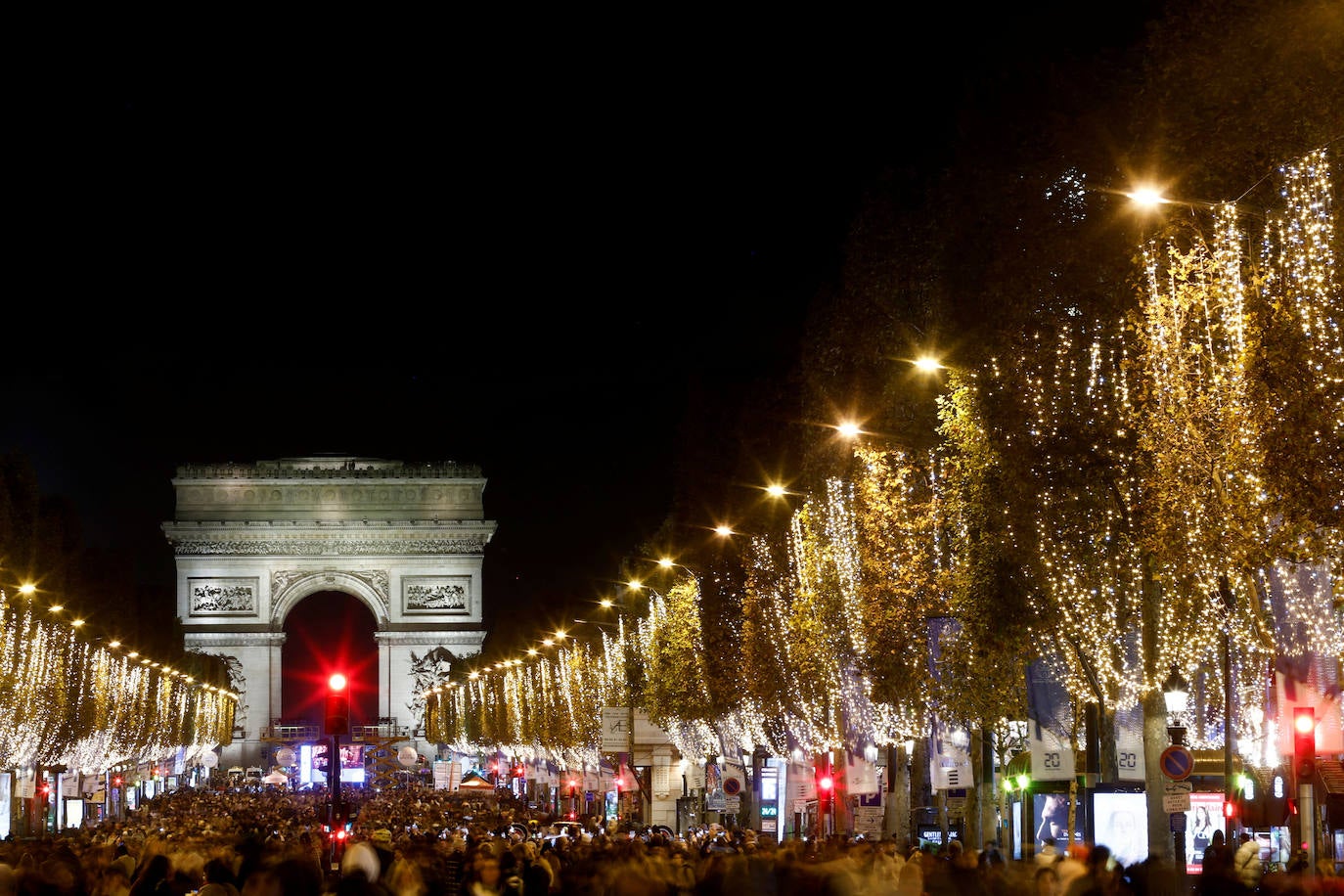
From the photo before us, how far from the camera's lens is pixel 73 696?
73625mm

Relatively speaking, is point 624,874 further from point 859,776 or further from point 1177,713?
point 859,776

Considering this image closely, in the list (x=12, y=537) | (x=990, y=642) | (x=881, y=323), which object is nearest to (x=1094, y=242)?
(x=990, y=642)

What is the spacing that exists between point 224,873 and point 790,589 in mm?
27124

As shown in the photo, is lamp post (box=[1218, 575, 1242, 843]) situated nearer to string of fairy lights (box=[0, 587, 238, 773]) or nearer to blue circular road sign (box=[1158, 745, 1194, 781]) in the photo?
blue circular road sign (box=[1158, 745, 1194, 781])

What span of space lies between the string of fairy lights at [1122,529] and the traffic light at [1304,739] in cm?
73

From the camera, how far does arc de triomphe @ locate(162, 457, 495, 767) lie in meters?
140

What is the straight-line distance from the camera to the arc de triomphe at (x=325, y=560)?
140 metres

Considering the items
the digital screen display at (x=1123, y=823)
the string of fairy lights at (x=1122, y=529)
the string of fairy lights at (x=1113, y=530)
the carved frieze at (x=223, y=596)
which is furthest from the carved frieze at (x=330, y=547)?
the digital screen display at (x=1123, y=823)

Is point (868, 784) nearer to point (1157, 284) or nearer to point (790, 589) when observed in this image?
point (790, 589)

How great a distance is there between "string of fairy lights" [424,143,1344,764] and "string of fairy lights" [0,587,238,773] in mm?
23721

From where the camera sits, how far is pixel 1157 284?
77.9ft

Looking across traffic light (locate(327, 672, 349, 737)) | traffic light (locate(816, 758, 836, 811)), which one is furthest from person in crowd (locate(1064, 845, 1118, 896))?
traffic light (locate(816, 758, 836, 811))

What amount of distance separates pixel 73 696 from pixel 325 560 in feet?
224

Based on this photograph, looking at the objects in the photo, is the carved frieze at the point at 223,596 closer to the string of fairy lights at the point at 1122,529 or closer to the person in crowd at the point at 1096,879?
the string of fairy lights at the point at 1122,529
